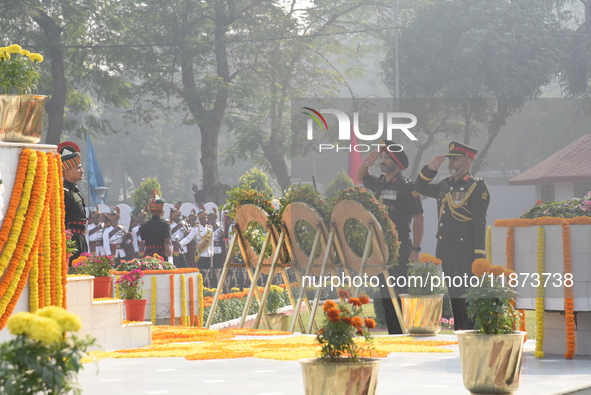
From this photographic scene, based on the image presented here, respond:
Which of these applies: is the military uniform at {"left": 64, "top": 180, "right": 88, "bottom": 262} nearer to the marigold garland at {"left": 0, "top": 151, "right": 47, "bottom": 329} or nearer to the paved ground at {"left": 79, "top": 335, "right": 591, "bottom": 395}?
the marigold garland at {"left": 0, "top": 151, "right": 47, "bottom": 329}

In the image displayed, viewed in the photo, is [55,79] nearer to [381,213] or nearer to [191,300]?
[191,300]

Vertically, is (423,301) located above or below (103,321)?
above

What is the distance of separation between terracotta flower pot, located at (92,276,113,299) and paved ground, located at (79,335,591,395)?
141cm

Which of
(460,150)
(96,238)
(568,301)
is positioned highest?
(460,150)

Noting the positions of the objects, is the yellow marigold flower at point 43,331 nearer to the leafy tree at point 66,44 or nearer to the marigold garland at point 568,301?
the marigold garland at point 568,301

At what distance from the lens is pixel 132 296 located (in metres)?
11.6

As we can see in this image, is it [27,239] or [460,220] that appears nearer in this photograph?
[27,239]

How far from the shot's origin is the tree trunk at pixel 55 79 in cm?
2891

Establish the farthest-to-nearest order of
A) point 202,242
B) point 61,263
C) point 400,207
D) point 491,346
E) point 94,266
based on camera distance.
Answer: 1. point 202,242
2. point 400,207
3. point 94,266
4. point 61,263
5. point 491,346

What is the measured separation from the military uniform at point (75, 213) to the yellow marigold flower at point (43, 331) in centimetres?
729

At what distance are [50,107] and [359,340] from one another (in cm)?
2132

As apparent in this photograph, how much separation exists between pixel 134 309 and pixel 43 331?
7.74 metres

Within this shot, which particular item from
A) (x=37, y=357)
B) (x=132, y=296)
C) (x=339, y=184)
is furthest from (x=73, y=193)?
(x=37, y=357)

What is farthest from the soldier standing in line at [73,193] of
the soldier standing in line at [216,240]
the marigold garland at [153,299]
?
the soldier standing in line at [216,240]
